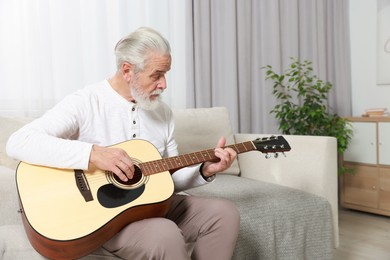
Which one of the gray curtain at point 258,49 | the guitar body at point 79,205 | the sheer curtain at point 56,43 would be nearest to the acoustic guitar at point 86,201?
the guitar body at point 79,205

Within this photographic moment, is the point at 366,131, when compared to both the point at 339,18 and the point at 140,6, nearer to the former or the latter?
the point at 339,18

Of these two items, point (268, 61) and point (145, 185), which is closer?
point (145, 185)

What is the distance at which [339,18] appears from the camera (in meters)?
3.51

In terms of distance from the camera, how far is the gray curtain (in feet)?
9.27

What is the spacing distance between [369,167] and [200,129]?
139 centimetres

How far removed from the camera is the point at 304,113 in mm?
2941

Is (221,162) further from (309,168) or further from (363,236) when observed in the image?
(363,236)

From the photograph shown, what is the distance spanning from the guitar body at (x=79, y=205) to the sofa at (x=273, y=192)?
204 mm

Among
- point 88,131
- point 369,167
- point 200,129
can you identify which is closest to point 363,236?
point 369,167

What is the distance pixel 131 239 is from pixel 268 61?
7.01 ft

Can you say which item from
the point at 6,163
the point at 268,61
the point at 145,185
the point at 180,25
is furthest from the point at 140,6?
the point at 145,185

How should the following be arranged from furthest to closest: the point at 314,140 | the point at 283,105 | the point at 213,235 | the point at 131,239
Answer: the point at 283,105 → the point at 314,140 → the point at 213,235 → the point at 131,239

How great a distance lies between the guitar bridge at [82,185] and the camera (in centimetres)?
127

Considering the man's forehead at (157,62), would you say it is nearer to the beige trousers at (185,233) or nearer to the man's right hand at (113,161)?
the man's right hand at (113,161)
